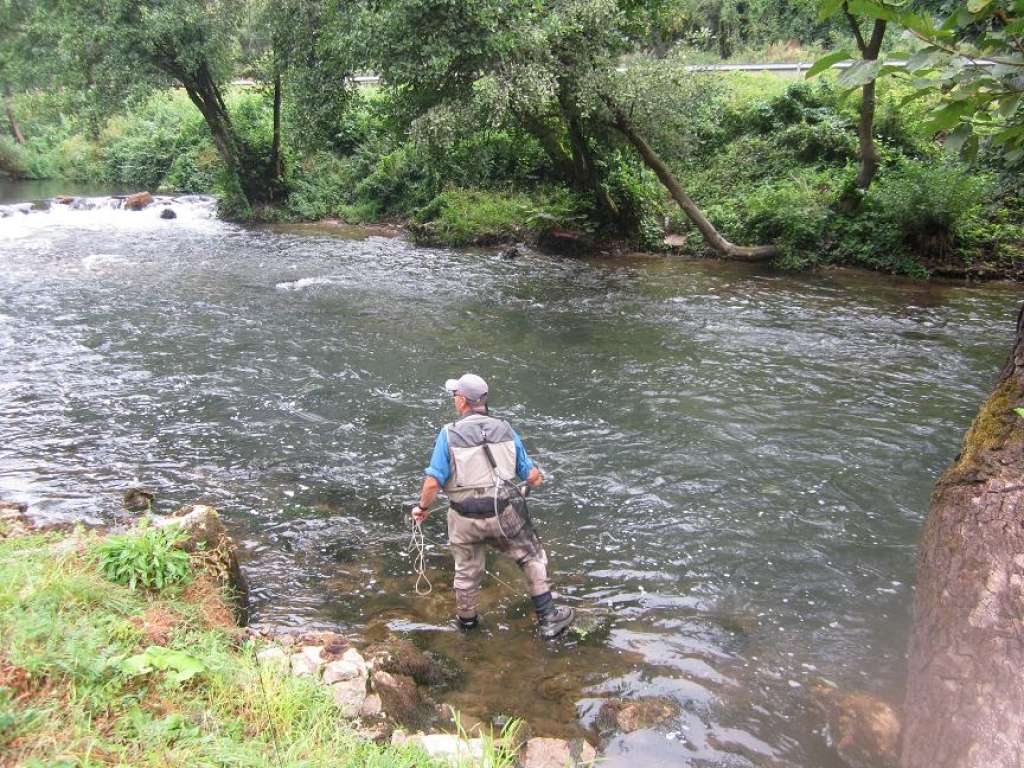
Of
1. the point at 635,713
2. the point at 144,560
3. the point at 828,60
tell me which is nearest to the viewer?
the point at 828,60

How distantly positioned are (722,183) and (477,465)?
57.9 ft

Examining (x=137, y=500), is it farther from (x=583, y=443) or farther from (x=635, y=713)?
(x=635, y=713)

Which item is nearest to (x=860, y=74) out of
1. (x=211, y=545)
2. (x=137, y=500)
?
(x=211, y=545)

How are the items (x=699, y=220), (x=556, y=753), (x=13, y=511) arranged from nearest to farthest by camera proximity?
(x=556, y=753) → (x=13, y=511) → (x=699, y=220)

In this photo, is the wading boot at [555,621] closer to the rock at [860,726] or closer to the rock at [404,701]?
the rock at [404,701]

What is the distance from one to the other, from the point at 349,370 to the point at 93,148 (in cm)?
3508

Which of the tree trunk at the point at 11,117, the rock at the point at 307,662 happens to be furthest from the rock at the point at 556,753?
the tree trunk at the point at 11,117

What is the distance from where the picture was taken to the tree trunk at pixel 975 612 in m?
3.46

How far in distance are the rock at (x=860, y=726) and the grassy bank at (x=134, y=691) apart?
2.58 m

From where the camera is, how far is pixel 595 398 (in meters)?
9.86

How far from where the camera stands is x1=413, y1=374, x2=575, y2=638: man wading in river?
17.9 feet

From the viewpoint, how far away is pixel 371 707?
4.28m

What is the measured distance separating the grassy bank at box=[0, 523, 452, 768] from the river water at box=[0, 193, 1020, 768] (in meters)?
1.38

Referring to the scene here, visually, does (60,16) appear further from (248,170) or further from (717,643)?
(717,643)
